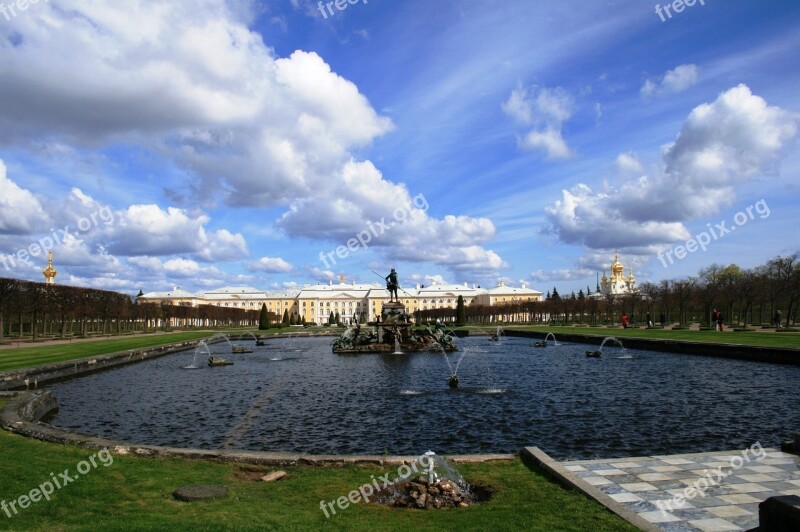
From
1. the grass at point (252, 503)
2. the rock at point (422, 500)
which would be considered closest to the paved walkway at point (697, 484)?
the grass at point (252, 503)

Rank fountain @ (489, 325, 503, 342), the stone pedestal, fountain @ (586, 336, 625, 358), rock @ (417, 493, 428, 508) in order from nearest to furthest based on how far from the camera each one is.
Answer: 1. rock @ (417, 493, 428, 508)
2. fountain @ (586, 336, 625, 358)
3. the stone pedestal
4. fountain @ (489, 325, 503, 342)

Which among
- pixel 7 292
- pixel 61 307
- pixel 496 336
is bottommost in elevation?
pixel 496 336

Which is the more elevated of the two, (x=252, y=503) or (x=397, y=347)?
(x=397, y=347)

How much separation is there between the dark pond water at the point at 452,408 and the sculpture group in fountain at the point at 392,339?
9.18 metres

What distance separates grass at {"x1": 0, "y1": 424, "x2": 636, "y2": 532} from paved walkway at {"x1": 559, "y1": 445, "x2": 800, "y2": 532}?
0.64 metres

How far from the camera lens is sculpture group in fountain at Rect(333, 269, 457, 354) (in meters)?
34.2

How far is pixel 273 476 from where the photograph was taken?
7980mm

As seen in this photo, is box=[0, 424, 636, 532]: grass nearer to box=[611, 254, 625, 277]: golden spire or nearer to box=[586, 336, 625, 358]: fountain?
box=[586, 336, 625, 358]: fountain

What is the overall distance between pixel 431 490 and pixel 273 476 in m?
2.36

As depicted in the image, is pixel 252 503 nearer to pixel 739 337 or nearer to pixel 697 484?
pixel 697 484

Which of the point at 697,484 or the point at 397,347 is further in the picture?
the point at 397,347

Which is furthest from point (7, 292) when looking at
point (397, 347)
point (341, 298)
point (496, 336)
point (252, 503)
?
point (341, 298)

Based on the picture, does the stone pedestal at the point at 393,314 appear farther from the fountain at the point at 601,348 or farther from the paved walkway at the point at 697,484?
the paved walkway at the point at 697,484

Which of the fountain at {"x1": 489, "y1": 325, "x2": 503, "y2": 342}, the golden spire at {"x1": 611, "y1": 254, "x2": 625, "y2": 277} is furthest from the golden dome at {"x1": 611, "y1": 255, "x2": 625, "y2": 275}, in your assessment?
the fountain at {"x1": 489, "y1": 325, "x2": 503, "y2": 342}
